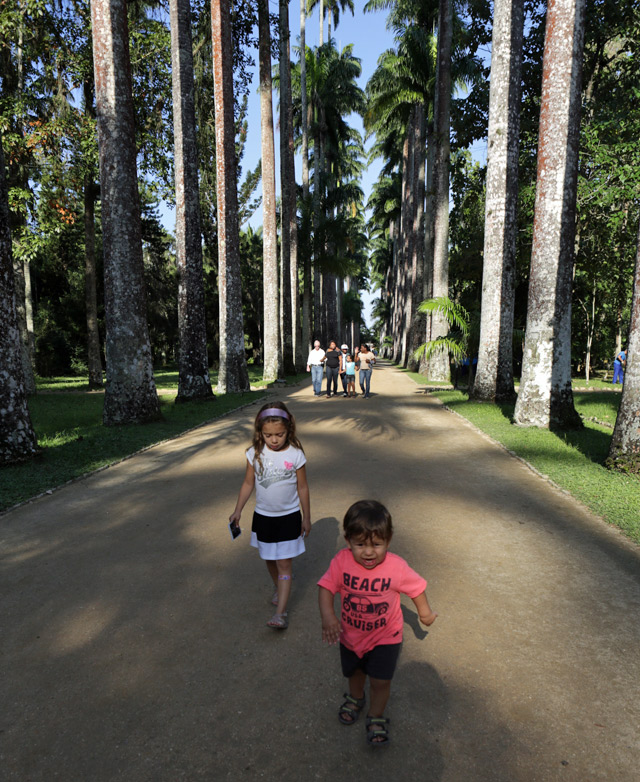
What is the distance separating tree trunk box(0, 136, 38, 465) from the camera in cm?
781

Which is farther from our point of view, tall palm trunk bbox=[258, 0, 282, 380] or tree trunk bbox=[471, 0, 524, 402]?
tall palm trunk bbox=[258, 0, 282, 380]

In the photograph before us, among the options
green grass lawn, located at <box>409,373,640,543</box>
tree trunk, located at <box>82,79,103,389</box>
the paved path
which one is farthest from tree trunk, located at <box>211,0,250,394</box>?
the paved path

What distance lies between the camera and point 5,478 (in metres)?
7.18

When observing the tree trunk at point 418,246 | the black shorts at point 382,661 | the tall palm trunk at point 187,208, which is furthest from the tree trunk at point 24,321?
the black shorts at point 382,661

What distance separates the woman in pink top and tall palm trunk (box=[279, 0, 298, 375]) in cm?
2237

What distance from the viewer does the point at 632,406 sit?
7012 millimetres

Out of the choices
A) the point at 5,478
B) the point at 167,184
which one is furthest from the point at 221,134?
the point at 5,478

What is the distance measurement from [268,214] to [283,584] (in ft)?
68.7

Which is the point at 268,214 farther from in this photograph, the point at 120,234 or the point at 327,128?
the point at 327,128

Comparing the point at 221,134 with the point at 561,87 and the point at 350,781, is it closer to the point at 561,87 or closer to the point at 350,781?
the point at 561,87

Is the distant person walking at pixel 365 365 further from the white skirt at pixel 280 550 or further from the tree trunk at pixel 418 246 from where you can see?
the white skirt at pixel 280 550

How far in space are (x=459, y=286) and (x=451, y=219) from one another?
12.5ft

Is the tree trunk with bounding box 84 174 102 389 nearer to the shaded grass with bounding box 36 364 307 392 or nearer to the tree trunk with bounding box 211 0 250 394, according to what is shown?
the shaded grass with bounding box 36 364 307 392

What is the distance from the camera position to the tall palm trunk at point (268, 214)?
21250 mm
